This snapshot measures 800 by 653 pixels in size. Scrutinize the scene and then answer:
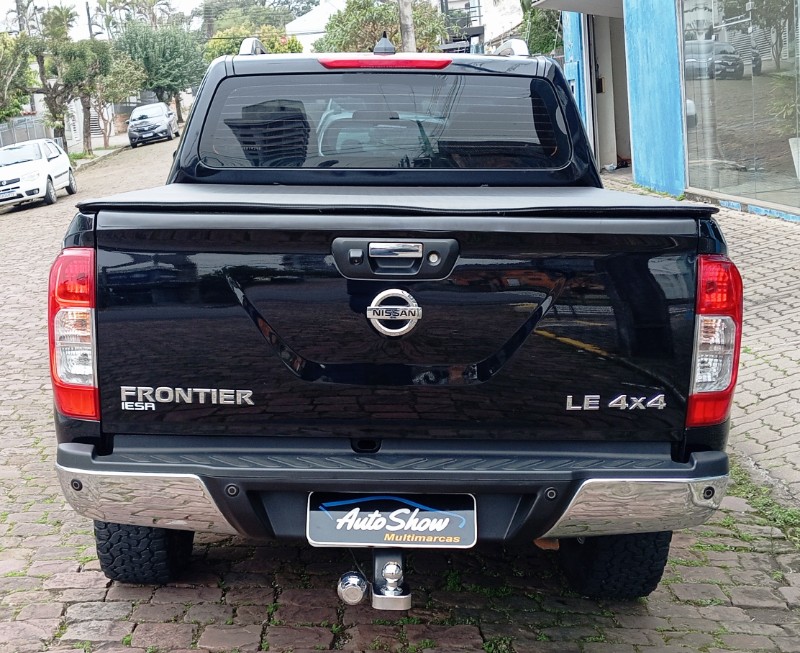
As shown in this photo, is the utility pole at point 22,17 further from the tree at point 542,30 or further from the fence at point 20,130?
the tree at point 542,30

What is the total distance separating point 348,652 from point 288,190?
170 cm

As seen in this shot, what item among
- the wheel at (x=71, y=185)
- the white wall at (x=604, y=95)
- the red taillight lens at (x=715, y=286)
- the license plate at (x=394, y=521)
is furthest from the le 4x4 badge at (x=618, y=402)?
the wheel at (x=71, y=185)

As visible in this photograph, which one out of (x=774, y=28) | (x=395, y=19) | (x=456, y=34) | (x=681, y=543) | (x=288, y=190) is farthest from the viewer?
(x=456, y=34)

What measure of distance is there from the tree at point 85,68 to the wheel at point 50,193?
17995 mm

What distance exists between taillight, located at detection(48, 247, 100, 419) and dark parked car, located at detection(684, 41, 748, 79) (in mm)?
11040

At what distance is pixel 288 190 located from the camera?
4020 mm

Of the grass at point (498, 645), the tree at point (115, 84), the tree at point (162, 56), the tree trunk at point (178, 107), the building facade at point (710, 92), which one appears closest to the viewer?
the grass at point (498, 645)

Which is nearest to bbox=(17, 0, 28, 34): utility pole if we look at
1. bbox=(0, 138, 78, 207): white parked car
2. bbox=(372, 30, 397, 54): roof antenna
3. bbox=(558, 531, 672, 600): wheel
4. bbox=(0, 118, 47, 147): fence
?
bbox=(0, 118, 47, 147): fence

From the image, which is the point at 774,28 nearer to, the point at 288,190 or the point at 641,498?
the point at 288,190

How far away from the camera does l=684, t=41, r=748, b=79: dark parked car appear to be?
41.7 feet

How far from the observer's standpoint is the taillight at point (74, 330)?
3.00 m

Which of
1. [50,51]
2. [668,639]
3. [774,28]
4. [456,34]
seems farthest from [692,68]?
[456,34]

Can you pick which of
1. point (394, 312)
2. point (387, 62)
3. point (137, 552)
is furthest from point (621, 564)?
point (387, 62)

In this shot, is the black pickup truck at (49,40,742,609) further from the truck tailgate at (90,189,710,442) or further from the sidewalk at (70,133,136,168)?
the sidewalk at (70,133,136,168)
